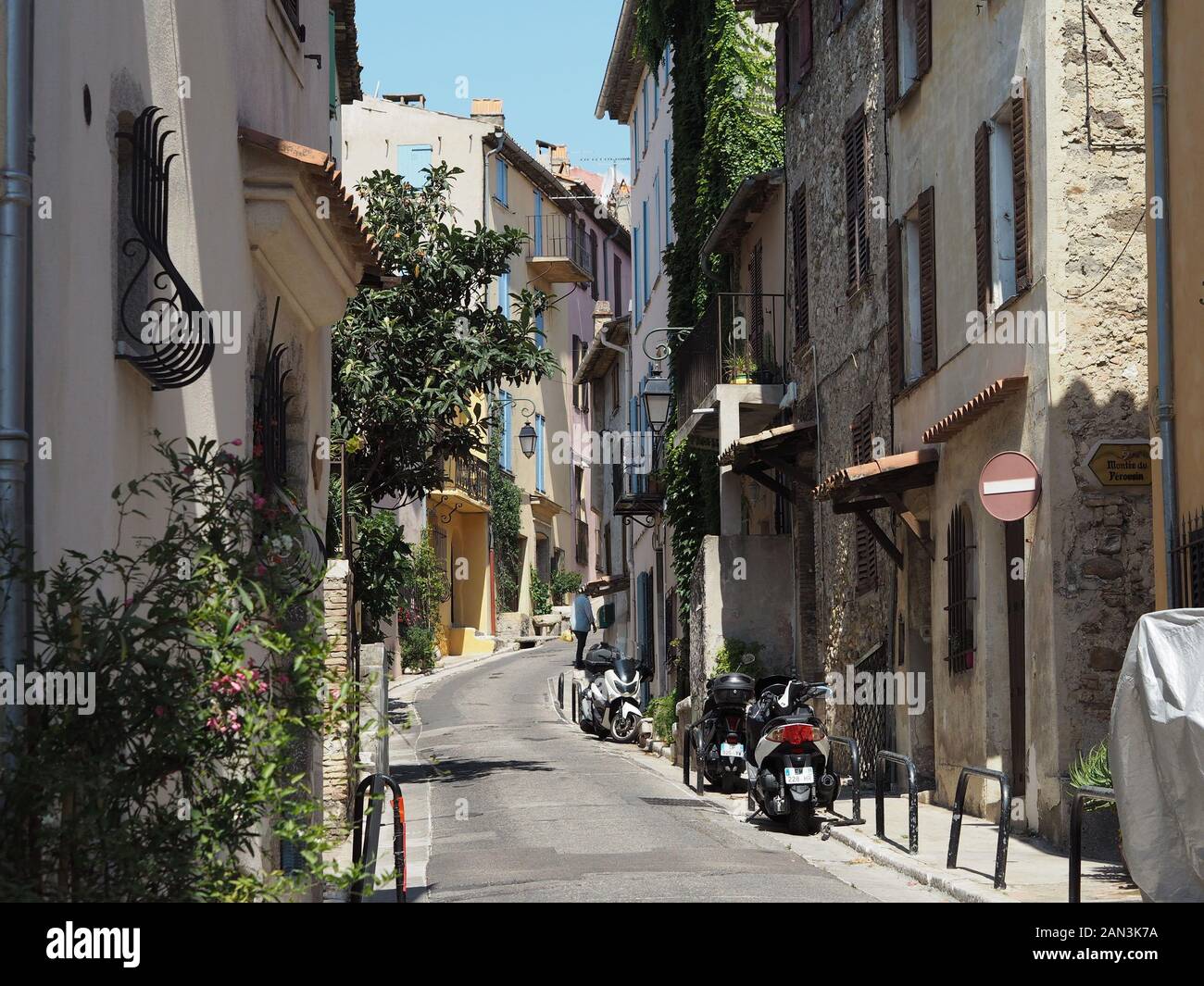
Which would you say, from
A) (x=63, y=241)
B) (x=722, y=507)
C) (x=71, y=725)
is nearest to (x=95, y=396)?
(x=63, y=241)

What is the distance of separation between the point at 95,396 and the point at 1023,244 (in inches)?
382

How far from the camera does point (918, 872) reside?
38.2 feet

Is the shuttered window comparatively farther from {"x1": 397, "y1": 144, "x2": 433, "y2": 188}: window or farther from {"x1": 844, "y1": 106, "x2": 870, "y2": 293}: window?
{"x1": 397, "y1": 144, "x2": 433, "y2": 188}: window

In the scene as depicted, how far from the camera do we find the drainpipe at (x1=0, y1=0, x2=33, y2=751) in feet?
18.2

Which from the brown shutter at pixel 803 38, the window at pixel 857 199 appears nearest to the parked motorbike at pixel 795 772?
the window at pixel 857 199

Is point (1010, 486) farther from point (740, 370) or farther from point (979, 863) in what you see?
point (740, 370)

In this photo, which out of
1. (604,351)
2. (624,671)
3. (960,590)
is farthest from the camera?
(604,351)

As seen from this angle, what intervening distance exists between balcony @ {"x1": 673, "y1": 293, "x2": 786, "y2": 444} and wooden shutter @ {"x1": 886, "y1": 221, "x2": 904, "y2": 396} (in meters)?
4.91

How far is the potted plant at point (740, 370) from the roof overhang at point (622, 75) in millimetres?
12905

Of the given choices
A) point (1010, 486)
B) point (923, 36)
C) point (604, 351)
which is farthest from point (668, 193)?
point (1010, 486)

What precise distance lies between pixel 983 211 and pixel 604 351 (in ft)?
103

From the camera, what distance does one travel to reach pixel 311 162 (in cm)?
956
